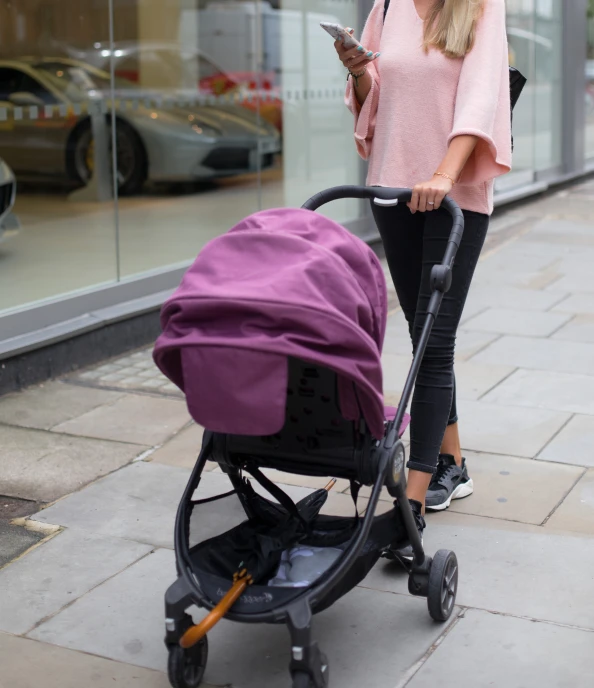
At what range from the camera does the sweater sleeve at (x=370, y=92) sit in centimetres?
379

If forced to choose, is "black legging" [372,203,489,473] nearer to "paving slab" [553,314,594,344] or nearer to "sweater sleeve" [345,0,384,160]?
"sweater sleeve" [345,0,384,160]

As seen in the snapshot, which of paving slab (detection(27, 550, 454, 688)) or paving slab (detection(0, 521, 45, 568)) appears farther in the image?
paving slab (detection(0, 521, 45, 568))

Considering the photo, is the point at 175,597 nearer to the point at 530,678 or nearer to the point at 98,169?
the point at 530,678

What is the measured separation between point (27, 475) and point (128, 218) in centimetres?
295

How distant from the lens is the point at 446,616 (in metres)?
3.29

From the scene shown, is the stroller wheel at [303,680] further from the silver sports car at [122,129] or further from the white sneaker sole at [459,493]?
the silver sports car at [122,129]

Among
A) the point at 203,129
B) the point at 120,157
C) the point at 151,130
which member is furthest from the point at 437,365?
the point at 203,129

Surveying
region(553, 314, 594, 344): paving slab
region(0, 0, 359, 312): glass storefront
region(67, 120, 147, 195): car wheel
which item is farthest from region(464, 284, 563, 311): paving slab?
region(67, 120, 147, 195): car wheel

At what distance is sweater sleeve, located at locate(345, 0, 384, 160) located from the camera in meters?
3.79

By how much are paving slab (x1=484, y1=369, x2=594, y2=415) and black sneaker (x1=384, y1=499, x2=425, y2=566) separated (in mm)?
1905

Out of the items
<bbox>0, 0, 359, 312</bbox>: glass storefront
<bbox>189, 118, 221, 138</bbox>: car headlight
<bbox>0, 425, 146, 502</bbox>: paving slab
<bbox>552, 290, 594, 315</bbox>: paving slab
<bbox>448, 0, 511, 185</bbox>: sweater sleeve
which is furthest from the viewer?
<bbox>189, 118, 221, 138</bbox>: car headlight

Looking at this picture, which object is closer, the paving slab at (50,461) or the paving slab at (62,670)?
the paving slab at (62,670)

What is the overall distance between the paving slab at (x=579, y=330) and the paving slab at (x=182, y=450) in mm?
2634

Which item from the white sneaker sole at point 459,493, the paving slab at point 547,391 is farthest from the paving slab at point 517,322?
the white sneaker sole at point 459,493
